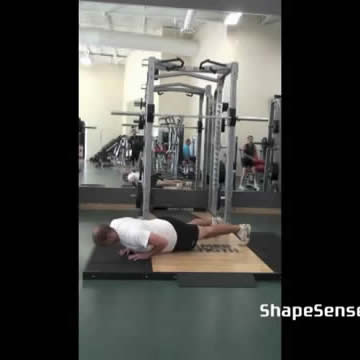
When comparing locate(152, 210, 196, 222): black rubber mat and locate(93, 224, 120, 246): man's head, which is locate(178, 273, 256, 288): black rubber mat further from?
locate(152, 210, 196, 222): black rubber mat

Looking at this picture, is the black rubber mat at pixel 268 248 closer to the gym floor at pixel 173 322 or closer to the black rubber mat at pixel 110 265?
the gym floor at pixel 173 322

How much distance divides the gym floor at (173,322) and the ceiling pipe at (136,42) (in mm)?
6453

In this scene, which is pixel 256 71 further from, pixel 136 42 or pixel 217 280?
pixel 217 280

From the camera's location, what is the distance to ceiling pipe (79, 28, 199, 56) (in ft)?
27.2

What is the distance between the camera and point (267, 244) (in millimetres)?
4129

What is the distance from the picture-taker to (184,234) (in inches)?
142

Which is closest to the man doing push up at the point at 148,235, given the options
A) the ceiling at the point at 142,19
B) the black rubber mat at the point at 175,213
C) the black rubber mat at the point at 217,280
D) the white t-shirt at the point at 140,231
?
the white t-shirt at the point at 140,231

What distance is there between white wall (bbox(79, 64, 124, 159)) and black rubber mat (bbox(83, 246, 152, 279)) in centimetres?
453

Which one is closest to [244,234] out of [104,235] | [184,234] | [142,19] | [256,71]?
[184,234]
